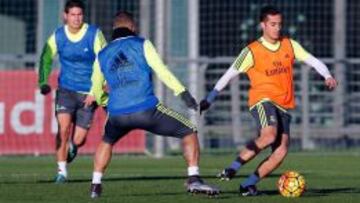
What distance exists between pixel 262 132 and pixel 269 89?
488mm

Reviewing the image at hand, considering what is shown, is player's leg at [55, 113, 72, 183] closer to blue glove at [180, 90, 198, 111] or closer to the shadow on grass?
the shadow on grass

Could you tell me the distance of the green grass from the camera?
13.8 metres

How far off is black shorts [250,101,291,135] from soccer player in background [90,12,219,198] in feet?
2.72

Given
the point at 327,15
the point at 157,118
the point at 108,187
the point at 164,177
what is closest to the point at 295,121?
the point at 327,15

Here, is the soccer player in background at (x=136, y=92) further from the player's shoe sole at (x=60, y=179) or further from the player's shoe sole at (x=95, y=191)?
the player's shoe sole at (x=60, y=179)

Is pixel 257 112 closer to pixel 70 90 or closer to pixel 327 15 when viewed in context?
pixel 70 90

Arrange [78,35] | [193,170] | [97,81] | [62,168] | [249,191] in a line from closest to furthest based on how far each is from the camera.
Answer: [193,170] → [97,81] → [249,191] → [62,168] → [78,35]

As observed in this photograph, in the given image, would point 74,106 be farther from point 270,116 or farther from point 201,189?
point 201,189

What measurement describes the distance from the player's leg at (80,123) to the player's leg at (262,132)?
321 cm

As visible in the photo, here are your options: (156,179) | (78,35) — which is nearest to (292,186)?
(156,179)

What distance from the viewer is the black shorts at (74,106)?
16.9 metres

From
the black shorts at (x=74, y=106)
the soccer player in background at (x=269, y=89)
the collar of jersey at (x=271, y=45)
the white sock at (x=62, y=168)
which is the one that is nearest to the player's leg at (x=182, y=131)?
the soccer player in background at (x=269, y=89)

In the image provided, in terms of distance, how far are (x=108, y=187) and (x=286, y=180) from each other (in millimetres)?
2354

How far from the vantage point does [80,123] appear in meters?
17.1
